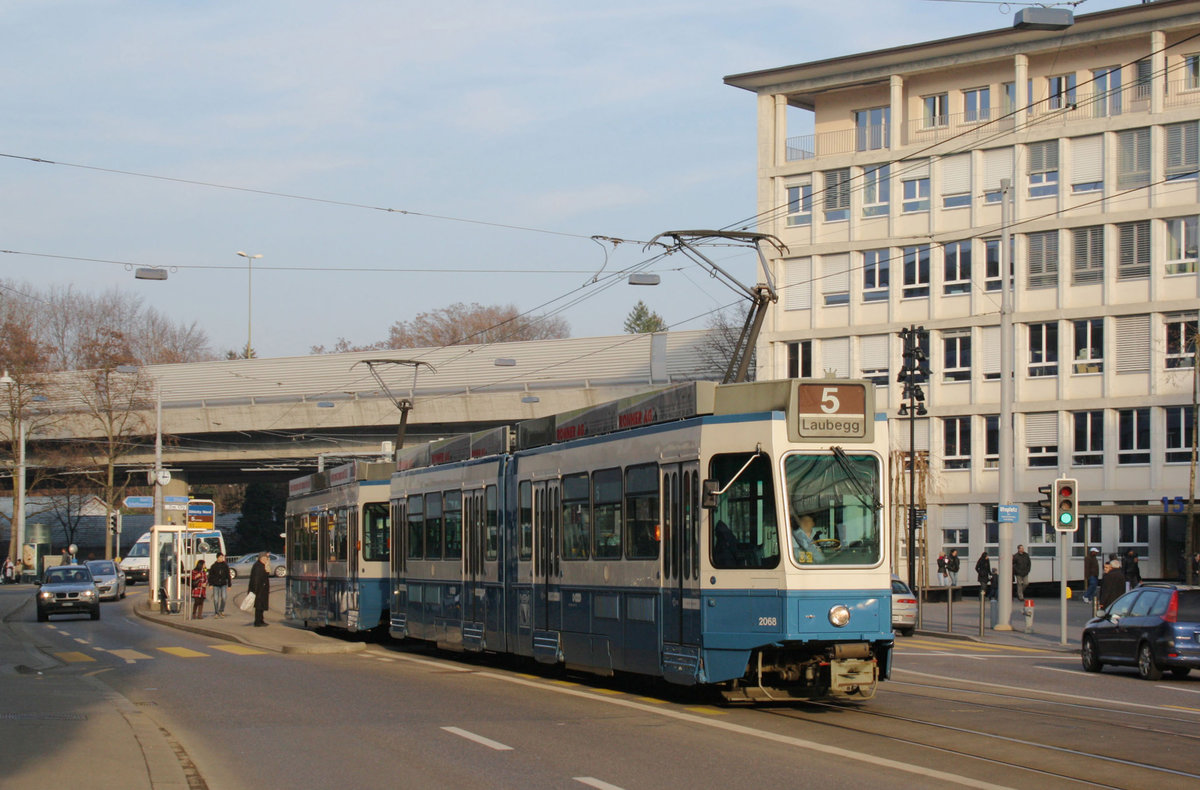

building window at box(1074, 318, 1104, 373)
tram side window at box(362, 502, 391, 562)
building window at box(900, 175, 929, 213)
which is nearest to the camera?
tram side window at box(362, 502, 391, 562)

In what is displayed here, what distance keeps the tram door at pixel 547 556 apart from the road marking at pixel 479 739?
4468mm

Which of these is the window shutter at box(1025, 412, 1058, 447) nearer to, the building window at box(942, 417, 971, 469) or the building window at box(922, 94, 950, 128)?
the building window at box(942, 417, 971, 469)

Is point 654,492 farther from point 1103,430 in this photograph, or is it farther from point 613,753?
point 1103,430

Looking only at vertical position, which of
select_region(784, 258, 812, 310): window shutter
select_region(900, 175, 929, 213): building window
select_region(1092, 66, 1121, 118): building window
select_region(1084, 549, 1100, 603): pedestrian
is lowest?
select_region(1084, 549, 1100, 603): pedestrian

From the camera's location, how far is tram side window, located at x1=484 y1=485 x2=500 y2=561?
19500mm

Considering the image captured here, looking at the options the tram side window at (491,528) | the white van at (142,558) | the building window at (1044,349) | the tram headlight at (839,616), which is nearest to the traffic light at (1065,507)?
the tram side window at (491,528)

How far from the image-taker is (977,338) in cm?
5428

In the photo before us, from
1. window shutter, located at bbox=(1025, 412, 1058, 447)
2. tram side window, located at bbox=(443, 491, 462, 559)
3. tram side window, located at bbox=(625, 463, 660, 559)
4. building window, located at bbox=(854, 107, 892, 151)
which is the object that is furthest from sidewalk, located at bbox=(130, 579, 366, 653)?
building window, located at bbox=(854, 107, 892, 151)

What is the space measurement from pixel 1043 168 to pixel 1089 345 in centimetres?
664

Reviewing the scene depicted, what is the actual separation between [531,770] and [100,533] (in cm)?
10087

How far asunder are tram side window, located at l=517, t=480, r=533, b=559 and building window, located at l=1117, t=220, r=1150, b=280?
38.1 m

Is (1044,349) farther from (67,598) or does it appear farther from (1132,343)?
(67,598)

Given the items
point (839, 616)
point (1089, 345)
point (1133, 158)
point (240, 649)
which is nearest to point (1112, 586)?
point (240, 649)

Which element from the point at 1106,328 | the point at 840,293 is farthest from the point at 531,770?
the point at 840,293
